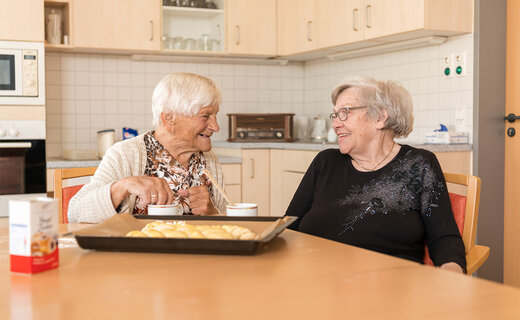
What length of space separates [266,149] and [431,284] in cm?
333

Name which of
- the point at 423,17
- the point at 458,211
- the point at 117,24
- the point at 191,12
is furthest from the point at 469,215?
the point at 191,12

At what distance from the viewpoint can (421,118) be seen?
397 centimetres

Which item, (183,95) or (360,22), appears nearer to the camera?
(183,95)

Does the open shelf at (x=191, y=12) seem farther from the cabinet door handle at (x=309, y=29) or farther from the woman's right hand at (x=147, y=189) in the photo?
the woman's right hand at (x=147, y=189)

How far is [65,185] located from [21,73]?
6.56ft

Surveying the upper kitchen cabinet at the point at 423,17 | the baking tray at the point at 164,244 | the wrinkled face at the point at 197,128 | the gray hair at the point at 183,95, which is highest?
the upper kitchen cabinet at the point at 423,17

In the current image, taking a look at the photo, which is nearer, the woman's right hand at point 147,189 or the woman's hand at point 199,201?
the woman's right hand at point 147,189

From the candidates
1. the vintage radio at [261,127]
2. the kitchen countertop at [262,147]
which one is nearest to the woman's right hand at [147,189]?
the kitchen countertop at [262,147]

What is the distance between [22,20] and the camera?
385cm

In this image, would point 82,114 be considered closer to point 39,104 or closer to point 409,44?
point 39,104

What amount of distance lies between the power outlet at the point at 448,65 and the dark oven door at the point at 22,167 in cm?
254

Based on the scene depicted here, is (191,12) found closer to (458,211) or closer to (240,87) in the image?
(240,87)

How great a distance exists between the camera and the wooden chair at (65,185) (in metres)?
2.11

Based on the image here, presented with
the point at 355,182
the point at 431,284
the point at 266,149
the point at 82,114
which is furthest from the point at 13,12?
the point at 431,284
